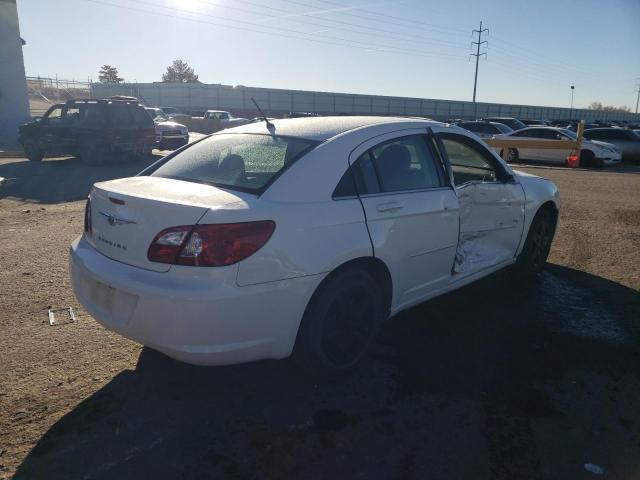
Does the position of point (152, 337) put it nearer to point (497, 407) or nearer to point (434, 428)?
point (434, 428)

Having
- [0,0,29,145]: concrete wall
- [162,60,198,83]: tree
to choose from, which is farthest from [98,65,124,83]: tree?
[0,0,29,145]: concrete wall

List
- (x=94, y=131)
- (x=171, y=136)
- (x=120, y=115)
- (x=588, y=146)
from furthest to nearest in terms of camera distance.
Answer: (x=171, y=136) → (x=588, y=146) → (x=120, y=115) → (x=94, y=131)

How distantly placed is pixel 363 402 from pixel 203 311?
1.14m

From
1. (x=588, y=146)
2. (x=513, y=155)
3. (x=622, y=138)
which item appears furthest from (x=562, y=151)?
(x=622, y=138)

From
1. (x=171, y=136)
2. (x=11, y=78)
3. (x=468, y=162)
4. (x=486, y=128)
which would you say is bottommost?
(x=171, y=136)

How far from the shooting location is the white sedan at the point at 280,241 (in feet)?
8.84

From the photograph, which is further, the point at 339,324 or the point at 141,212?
the point at 339,324

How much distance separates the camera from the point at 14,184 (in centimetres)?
1153

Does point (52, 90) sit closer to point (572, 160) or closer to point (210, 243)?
point (572, 160)

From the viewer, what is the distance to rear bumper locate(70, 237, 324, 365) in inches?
104

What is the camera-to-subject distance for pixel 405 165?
3750 millimetres

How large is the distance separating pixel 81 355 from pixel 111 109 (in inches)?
505

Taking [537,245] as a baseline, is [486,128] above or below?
above

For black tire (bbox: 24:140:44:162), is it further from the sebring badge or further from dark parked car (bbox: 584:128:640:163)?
dark parked car (bbox: 584:128:640:163)
